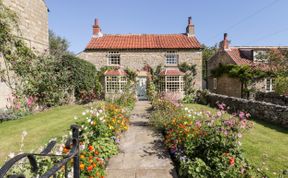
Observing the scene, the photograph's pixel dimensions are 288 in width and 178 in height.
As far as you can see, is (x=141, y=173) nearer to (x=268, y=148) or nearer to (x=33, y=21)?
(x=268, y=148)

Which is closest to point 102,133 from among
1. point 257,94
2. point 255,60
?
point 257,94

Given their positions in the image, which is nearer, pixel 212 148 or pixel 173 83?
pixel 212 148

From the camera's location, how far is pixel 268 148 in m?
5.65

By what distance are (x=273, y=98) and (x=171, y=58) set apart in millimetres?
9666

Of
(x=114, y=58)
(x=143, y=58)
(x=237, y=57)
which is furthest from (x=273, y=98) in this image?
(x=114, y=58)

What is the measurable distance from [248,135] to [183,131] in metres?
3.73

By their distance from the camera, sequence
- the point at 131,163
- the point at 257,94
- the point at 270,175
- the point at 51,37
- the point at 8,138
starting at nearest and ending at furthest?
1. the point at 270,175
2. the point at 131,163
3. the point at 8,138
4. the point at 257,94
5. the point at 51,37

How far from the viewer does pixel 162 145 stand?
538 cm

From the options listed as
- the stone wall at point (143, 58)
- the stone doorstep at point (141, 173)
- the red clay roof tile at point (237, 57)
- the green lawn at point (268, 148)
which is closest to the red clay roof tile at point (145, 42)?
the stone wall at point (143, 58)

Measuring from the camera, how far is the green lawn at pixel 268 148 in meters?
4.30

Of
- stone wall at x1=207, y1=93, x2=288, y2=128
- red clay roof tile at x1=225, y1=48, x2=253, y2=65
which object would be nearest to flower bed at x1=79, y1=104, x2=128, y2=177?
stone wall at x1=207, y1=93, x2=288, y2=128

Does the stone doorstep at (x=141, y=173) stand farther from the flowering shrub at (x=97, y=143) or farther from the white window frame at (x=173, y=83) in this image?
the white window frame at (x=173, y=83)

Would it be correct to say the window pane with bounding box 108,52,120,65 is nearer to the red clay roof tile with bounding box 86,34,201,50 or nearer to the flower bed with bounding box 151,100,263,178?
the red clay roof tile with bounding box 86,34,201,50

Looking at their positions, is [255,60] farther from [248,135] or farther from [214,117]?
[214,117]
